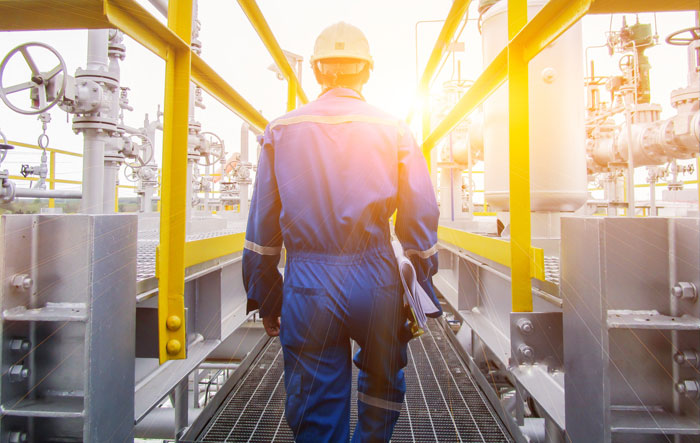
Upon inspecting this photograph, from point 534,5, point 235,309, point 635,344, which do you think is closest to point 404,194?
point 635,344

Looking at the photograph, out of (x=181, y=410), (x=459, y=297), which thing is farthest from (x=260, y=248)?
(x=181, y=410)

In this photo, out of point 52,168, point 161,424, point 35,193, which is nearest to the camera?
point 161,424

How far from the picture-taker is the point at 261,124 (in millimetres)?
2602

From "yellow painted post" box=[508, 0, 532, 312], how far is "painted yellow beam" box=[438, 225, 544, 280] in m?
0.02

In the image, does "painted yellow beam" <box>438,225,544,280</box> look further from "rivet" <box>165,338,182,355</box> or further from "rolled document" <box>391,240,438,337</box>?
"rivet" <box>165,338,182,355</box>

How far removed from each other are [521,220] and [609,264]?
0.33 m

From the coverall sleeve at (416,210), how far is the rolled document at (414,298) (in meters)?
0.10

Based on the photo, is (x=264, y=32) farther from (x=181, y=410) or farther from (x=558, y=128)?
(x=181, y=410)

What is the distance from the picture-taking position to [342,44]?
1549mm

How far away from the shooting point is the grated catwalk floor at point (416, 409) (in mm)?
1778

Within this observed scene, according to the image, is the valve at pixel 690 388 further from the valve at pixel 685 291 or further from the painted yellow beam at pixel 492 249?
the painted yellow beam at pixel 492 249

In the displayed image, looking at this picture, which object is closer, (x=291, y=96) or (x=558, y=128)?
(x=558, y=128)

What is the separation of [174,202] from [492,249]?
130 cm

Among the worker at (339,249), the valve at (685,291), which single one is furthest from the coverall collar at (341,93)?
the valve at (685,291)
